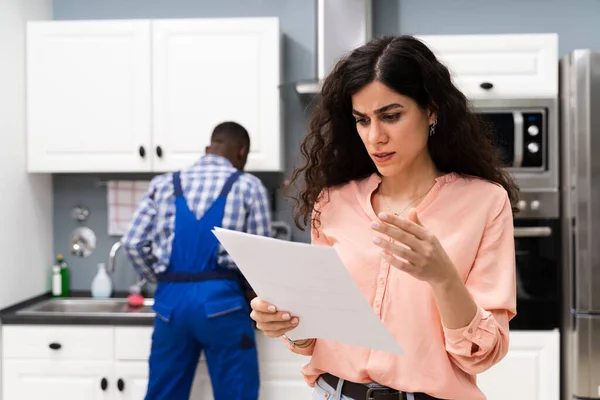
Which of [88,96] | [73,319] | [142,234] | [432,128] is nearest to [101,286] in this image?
[73,319]

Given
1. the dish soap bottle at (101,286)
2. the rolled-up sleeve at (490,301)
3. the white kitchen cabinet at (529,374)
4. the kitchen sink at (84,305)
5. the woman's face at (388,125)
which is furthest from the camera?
the dish soap bottle at (101,286)

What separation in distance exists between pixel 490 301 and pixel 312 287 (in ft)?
1.14

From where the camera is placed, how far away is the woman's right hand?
130 centimetres

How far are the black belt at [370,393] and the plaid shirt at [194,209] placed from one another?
1334 millimetres

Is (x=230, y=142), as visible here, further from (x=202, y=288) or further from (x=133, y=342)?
(x=133, y=342)

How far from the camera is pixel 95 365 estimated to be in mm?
2930

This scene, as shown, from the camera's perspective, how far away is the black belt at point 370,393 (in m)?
1.34

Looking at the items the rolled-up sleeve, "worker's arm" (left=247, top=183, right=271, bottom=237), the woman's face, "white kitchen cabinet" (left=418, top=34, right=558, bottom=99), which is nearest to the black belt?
the rolled-up sleeve

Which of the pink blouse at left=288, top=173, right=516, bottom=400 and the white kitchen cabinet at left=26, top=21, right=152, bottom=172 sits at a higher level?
the white kitchen cabinet at left=26, top=21, right=152, bottom=172

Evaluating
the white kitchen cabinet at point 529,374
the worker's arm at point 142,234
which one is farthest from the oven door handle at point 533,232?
the worker's arm at point 142,234

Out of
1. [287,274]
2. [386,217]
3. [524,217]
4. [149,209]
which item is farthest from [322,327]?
[524,217]

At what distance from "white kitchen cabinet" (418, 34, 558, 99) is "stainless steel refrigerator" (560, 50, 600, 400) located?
150 millimetres

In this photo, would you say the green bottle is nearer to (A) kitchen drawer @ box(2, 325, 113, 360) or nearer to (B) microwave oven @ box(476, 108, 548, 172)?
(A) kitchen drawer @ box(2, 325, 113, 360)

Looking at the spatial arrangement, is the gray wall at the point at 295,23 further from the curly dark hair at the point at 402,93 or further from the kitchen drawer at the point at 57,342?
the curly dark hair at the point at 402,93
